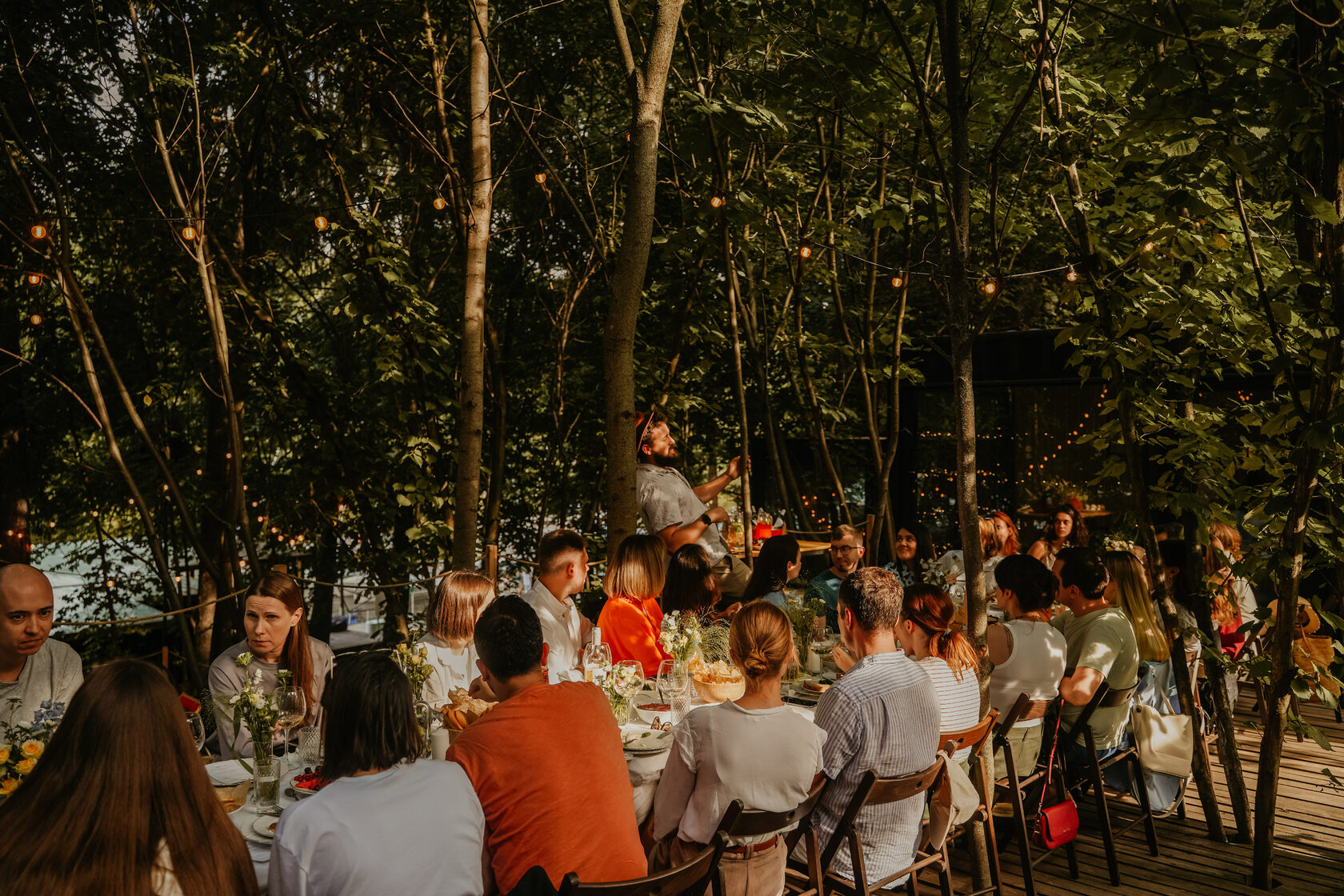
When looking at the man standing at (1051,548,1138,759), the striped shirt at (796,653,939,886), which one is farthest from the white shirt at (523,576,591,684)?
the man standing at (1051,548,1138,759)

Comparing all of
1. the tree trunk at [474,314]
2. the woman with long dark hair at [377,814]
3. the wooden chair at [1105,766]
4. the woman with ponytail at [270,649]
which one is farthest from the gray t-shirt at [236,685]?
the wooden chair at [1105,766]

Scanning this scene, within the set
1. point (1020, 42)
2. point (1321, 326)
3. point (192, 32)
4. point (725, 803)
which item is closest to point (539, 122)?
point (192, 32)

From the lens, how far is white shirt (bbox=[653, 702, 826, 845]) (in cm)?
266

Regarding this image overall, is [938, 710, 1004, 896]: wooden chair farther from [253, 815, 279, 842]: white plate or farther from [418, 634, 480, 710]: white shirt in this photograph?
[253, 815, 279, 842]: white plate

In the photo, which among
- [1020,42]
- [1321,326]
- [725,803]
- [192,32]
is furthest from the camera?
[192,32]

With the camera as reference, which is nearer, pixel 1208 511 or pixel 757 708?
pixel 757 708

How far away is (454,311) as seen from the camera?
9398mm

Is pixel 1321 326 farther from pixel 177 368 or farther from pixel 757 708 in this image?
pixel 177 368

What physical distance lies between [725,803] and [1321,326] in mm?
2938

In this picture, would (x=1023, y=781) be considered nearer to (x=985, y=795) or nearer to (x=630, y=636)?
(x=985, y=795)

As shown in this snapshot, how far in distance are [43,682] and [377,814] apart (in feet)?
7.28

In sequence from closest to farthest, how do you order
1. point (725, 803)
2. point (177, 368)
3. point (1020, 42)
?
1. point (725, 803)
2. point (1020, 42)
3. point (177, 368)

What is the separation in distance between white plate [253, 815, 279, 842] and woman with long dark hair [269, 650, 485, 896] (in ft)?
1.79

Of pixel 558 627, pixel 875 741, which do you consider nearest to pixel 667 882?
pixel 875 741
